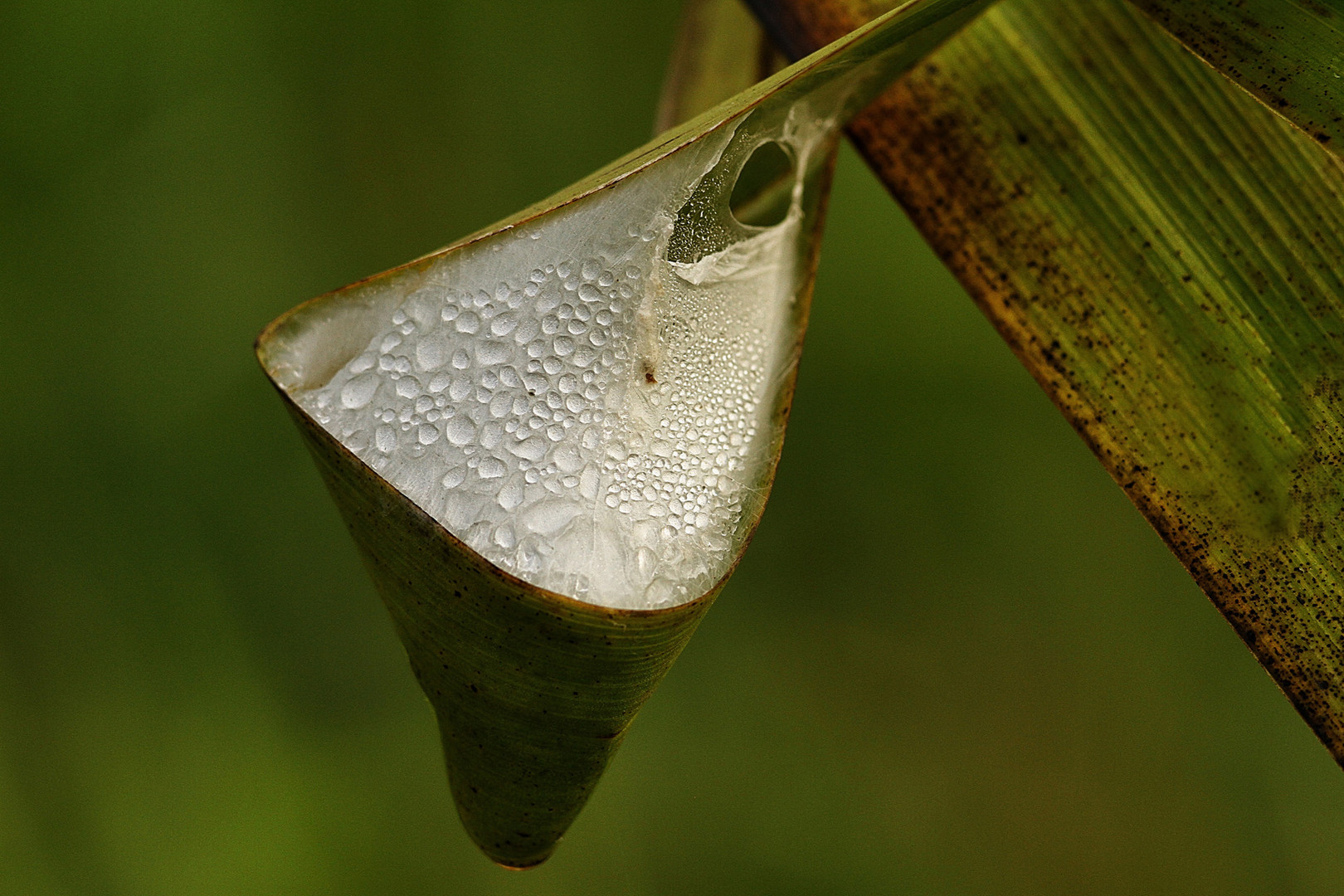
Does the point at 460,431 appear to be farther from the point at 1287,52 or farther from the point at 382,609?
the point at 382,609

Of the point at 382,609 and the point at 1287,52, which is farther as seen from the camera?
the point at 382,609

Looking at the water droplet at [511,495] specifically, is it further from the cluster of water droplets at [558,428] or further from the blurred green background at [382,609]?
the blurred green background at [382,609]

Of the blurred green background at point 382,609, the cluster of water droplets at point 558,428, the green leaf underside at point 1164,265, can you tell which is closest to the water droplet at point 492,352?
the cluster of water droplets at point 558,428

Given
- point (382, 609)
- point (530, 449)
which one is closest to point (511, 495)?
point (530, 449)

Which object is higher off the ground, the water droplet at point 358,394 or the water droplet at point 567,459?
the water droplet at point 358,394

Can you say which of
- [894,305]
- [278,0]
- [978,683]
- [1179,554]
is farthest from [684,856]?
[278,0]

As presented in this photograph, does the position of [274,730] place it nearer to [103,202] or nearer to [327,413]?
[103,202]
